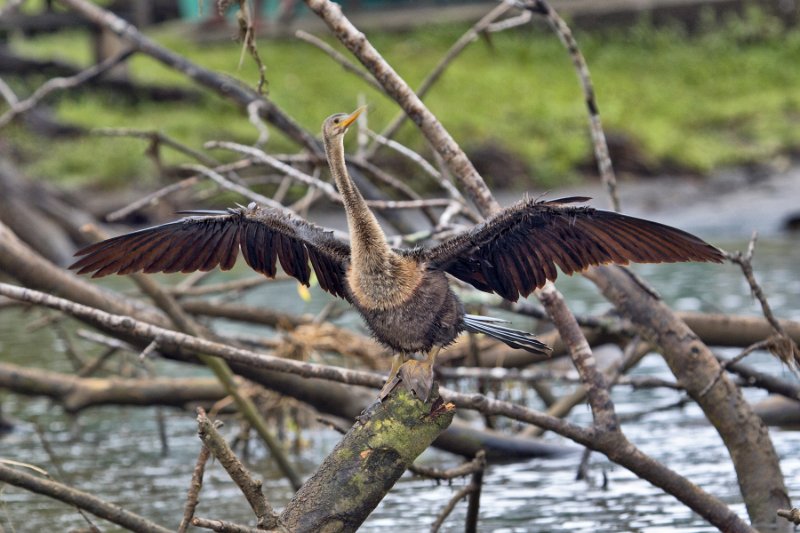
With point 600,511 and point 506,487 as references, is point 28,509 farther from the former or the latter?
point 600,511

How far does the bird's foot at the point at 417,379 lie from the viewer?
3.54 metres

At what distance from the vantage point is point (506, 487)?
6.40 metres

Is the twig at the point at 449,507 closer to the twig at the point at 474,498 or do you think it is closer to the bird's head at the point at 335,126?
the twig at the point at 474,498

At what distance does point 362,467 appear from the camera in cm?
343

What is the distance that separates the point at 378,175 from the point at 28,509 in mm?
2480

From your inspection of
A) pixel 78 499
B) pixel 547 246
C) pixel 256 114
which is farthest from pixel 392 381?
pixel 256 114

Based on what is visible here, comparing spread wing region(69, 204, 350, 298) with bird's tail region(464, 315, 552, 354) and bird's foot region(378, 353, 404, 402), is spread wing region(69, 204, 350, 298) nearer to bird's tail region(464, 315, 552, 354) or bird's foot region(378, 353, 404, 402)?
bird's foot region(378, 353, 404, 402)

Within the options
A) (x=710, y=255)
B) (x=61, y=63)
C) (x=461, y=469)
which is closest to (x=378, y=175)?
(x=461, y=469)

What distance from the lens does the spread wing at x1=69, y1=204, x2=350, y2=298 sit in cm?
417

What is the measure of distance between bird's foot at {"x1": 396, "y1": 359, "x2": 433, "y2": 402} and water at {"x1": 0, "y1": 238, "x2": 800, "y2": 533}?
1.57 m

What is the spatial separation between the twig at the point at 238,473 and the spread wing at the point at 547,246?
1.16m

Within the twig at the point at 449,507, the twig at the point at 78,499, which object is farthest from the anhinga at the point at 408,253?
the twig at the point at 78,499

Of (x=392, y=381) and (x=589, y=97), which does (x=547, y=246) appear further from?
(x=589, y=97)

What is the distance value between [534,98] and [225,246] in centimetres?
1979
